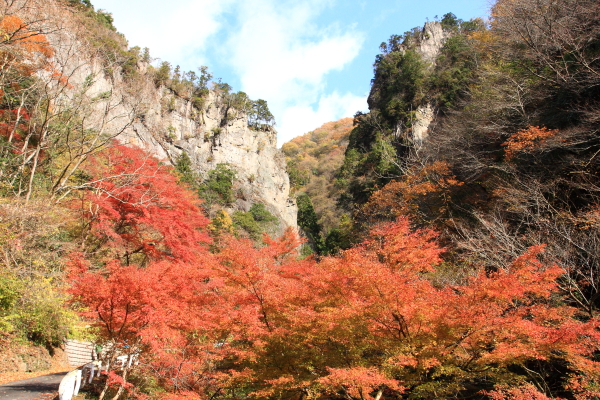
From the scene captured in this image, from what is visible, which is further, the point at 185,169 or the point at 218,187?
the point at 218,187

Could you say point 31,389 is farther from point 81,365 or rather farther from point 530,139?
point 530,139

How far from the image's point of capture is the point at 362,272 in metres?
6.65

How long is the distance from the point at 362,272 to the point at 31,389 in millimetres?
8534

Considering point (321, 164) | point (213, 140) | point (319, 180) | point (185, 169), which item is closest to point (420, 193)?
point (185, 169)

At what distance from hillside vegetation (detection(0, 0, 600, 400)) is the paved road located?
1.08 meters

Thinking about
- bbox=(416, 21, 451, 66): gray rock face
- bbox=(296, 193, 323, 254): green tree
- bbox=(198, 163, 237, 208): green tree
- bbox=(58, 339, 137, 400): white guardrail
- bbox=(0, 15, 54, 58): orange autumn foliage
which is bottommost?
bbox=(58, 339, 137, 400): white guardrail

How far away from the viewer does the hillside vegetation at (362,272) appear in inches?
254

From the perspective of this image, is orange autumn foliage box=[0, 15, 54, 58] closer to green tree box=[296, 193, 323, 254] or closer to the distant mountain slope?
the distant mountain slope

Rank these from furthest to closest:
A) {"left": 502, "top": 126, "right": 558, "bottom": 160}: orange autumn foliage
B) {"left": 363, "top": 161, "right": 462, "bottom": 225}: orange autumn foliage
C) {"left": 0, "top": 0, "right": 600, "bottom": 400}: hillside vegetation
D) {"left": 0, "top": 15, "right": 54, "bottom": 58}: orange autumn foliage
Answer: {"left": 363, "top": 161, "right": 462, "bottom": 225}: orange autumn foliage, {"left": 502, "top": 126, "right": 558, "bottom": 160}: orange autumn foliage, {"left": 0, "top": 15, "right": 54, "bottom": 58}: orange autumn foliage, {"left": 0, "top": 0, "right": 600, "bottom": 400}: hillside vegetation

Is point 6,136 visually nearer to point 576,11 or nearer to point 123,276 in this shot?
point 123,276

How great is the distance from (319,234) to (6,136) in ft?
92.0

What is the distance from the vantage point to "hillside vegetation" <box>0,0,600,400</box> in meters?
6.44

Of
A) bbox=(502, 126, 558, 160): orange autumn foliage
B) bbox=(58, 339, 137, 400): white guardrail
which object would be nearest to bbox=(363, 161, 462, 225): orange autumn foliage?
bbox=(502, 126, 558, 160): orange autumn foliage

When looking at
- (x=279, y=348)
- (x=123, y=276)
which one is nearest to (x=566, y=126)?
(x=279, y=348)
